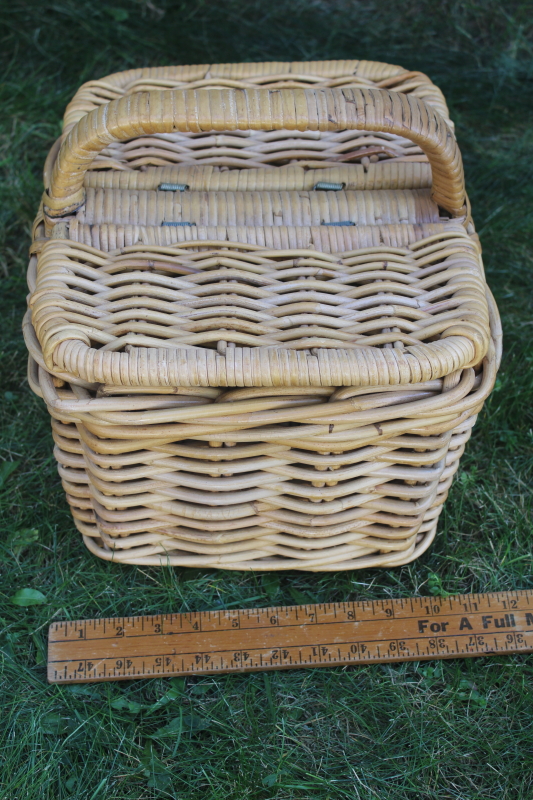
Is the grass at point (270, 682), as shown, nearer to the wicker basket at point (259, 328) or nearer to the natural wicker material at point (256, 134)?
the wicker basket at point (259, 328)

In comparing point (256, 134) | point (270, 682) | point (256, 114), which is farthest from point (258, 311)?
point (270, 682)

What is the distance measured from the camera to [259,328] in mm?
1161

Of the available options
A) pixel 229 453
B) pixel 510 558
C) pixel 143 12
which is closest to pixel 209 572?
pixel 229 453

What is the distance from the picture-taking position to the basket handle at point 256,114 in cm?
116

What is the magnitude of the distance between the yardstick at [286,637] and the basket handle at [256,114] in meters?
0.76

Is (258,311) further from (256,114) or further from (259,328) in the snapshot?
(256,114)

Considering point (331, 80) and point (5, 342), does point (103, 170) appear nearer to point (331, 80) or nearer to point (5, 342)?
point (331, 80)

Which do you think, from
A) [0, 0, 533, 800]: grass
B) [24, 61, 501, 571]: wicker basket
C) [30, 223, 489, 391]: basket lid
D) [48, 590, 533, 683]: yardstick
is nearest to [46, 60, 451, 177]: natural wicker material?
[24, 61, 501, 571]: wicker basket

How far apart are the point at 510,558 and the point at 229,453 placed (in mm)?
634

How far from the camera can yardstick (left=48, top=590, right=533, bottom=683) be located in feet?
4.39

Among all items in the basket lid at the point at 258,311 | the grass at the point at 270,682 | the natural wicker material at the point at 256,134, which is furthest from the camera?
the natural wicker material at the point at 256,134

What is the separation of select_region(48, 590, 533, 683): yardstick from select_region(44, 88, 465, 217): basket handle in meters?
0.76

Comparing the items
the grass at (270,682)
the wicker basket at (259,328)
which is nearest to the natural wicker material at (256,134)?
the wicker basket at (259,328)

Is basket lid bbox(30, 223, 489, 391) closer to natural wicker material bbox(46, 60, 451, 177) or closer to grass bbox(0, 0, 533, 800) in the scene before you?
natural wicker material bbox(46, 60, 451, 177)
